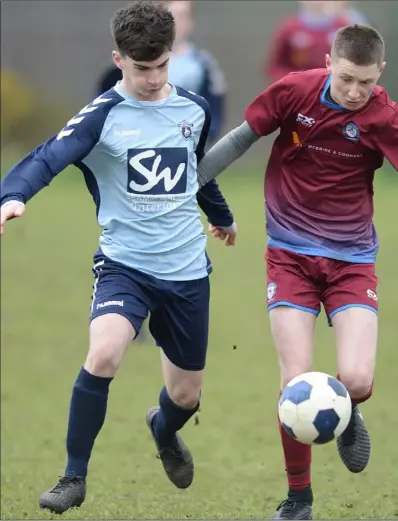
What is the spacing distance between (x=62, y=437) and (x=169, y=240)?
9.01 feet

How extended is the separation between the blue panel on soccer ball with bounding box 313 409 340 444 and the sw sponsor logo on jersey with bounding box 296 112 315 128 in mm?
1329

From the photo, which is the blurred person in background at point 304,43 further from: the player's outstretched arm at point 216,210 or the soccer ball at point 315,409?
the soccer ball at point 315,409

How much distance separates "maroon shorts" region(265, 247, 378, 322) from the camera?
544 cm

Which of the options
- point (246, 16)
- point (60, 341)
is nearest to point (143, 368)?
point (60, 341)

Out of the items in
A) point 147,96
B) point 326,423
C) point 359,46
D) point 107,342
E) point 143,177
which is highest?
point 359,46

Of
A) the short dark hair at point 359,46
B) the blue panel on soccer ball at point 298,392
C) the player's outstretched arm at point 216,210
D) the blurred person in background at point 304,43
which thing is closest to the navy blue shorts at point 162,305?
the player's outstretched arm at point 216,210

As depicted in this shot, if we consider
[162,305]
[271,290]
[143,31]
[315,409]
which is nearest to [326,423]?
[315,409]

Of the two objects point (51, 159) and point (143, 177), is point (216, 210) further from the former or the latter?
point (51, 159)

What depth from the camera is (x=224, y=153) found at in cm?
559

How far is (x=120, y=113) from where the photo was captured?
210 inches

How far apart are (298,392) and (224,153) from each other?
1217 millimetres

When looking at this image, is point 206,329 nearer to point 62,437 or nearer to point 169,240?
point 169,240

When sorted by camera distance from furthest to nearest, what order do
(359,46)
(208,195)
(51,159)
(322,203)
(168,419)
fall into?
(168,419) → (208,195) → (322,203) → (359,46) → (51,159)

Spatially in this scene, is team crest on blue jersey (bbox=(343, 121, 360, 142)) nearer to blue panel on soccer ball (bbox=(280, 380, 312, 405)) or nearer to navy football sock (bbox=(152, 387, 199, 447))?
blue panel on soccer ball (bbox=(280, 380, 312, 405))
